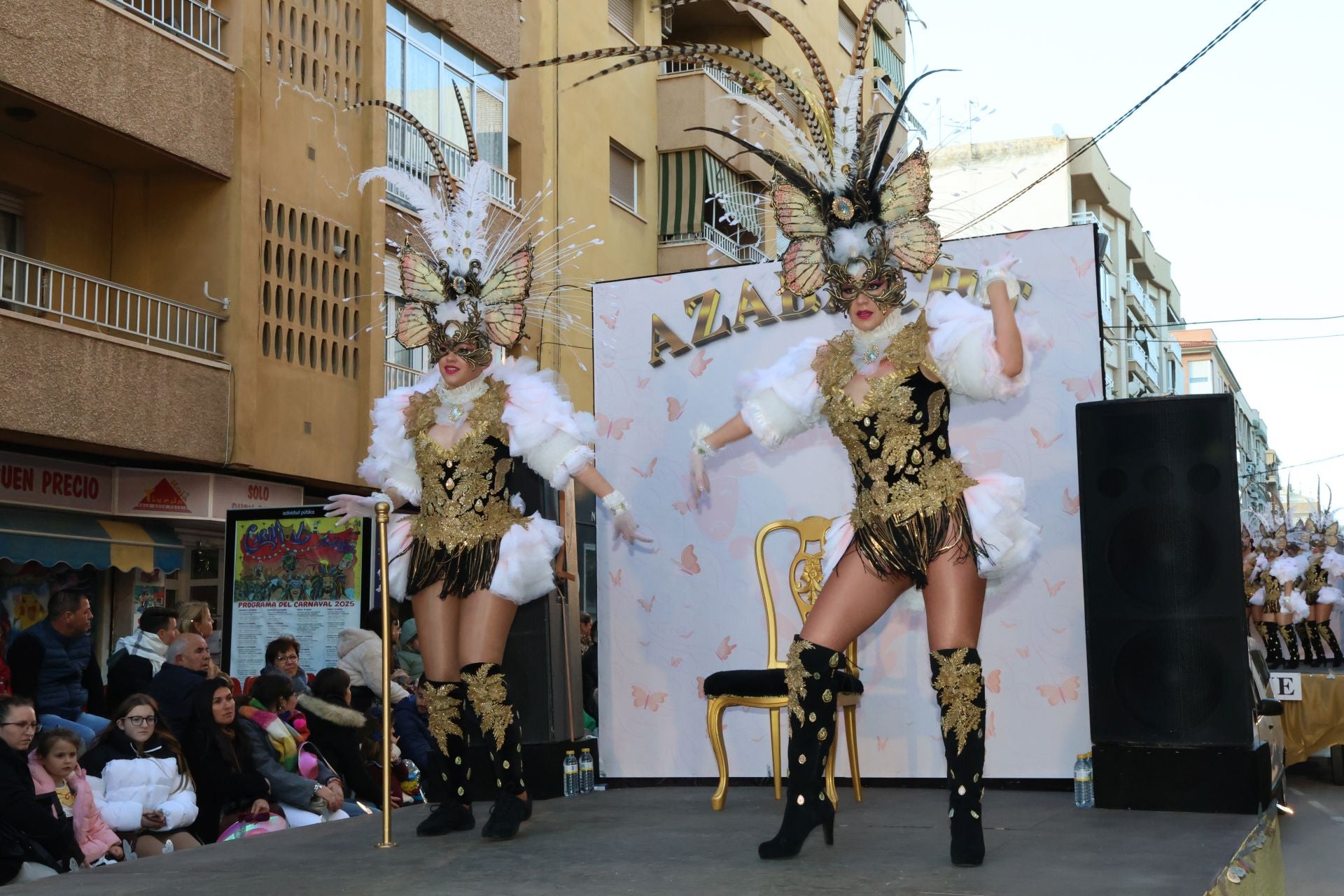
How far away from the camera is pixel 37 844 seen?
4.75 m

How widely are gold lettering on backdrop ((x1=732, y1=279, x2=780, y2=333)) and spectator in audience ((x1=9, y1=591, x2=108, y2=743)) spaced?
3.36 meters

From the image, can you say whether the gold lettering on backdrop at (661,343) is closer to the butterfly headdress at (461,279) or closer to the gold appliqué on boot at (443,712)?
the butterfly headdress at (461,279)

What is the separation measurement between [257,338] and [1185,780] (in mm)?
8807

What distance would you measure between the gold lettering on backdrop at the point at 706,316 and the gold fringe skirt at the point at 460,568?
6.77ft

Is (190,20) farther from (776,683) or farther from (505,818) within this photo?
(505,818)

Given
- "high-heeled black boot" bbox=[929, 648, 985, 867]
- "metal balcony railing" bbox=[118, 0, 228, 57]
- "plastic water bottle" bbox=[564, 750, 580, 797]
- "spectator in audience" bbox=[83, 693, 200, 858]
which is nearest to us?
"high-heeled black boot" bbox=[929, 648, 985, 867]

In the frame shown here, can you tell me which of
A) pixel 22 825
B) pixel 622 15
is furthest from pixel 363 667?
pixel 622 15

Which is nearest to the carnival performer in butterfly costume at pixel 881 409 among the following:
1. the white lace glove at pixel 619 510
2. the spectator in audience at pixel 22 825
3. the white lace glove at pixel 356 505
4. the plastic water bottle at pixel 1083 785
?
the white lace glove at pixel 619 510

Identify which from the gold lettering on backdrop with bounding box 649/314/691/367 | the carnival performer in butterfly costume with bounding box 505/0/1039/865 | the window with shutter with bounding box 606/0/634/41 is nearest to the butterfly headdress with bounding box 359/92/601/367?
the carnival performer in butterfly costume with bounding box 505/0/1039/865

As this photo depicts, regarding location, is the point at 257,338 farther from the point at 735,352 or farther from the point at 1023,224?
the point at 1023,224

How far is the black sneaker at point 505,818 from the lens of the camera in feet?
14.6

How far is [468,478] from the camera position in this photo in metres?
4.63

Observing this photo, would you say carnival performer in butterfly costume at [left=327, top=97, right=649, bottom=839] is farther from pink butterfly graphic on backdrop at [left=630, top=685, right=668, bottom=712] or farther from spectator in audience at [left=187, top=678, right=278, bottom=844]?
pink butterfly graphic on backdrop at [left=630, top=685, right=668, bottom=712]

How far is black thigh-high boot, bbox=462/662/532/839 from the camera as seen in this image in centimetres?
450
